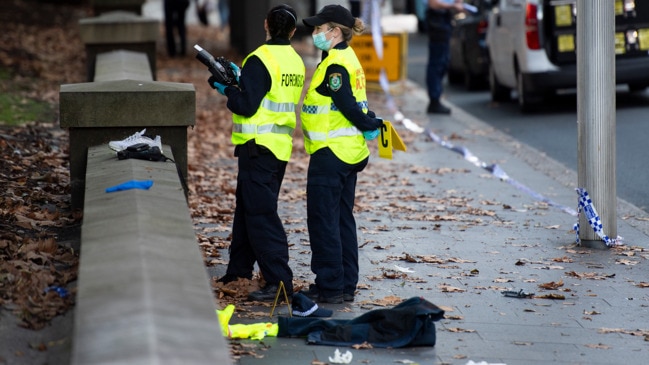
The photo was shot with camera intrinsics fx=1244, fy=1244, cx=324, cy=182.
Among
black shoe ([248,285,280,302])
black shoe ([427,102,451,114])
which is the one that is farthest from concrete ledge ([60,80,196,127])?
black shoe ([427,102,451,114])

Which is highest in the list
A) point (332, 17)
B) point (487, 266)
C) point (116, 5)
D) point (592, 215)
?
point (116, 5)

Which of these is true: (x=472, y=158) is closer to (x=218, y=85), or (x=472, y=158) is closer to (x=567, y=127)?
(x=567, y=127)

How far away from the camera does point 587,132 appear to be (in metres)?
9.16

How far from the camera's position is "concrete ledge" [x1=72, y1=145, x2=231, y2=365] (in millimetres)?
4316

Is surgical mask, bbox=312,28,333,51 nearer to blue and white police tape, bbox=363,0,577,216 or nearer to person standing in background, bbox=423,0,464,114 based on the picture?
blue and white police tape, bbox=363,0,577,216

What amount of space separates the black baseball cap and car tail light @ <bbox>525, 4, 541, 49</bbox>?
31.4ft

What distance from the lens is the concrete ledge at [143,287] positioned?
4316mm

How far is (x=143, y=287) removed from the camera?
4820mm

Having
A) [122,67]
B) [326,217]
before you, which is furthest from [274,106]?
[122,67]

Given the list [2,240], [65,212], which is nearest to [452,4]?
[65,212]

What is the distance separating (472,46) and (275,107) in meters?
13.9

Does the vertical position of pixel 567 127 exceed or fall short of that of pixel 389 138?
it falls short

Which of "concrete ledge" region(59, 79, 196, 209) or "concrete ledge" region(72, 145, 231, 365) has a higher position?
"concrete ledge" region(59, 79, 196, 209)

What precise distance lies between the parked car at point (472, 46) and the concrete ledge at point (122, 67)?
23.0 feet
